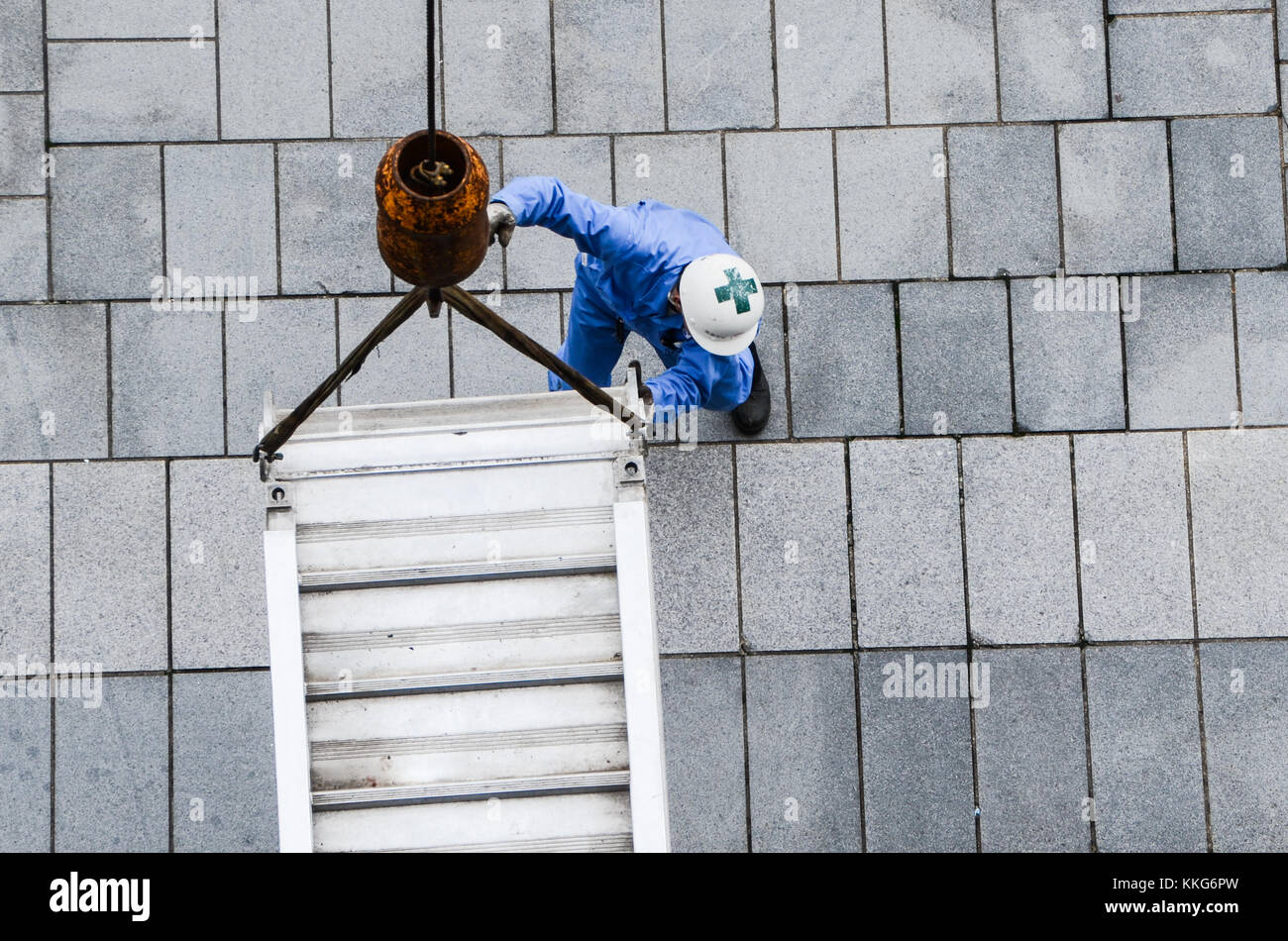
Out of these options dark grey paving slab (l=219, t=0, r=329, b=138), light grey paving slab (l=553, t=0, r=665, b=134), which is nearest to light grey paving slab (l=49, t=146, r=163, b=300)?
dark grey paving slab (l=219, t=0, r=329, b=138)

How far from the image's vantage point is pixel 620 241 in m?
5.11

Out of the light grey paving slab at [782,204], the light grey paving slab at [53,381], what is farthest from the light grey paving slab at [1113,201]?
the light grey paving slab at [53,381]

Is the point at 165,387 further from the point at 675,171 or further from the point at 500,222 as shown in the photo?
the point at 675,171

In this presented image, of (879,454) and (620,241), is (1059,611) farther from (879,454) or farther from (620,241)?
(620,241)

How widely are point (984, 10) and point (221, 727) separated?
5770 mm

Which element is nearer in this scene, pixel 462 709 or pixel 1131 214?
pixel 462 709

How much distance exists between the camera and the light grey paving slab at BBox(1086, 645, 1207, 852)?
612cm

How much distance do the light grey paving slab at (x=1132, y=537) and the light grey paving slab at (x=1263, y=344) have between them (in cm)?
52

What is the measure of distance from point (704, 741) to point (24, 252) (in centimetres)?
457

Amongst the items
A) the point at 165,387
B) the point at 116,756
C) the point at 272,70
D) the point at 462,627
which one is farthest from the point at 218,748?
the point at 272,70

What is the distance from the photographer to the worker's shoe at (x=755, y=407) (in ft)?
19.7

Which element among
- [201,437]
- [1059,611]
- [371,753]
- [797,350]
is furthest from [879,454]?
[201,437]

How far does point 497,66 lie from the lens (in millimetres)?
6219

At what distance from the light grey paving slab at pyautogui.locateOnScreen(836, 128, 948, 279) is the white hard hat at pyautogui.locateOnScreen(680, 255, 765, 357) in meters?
1.42
